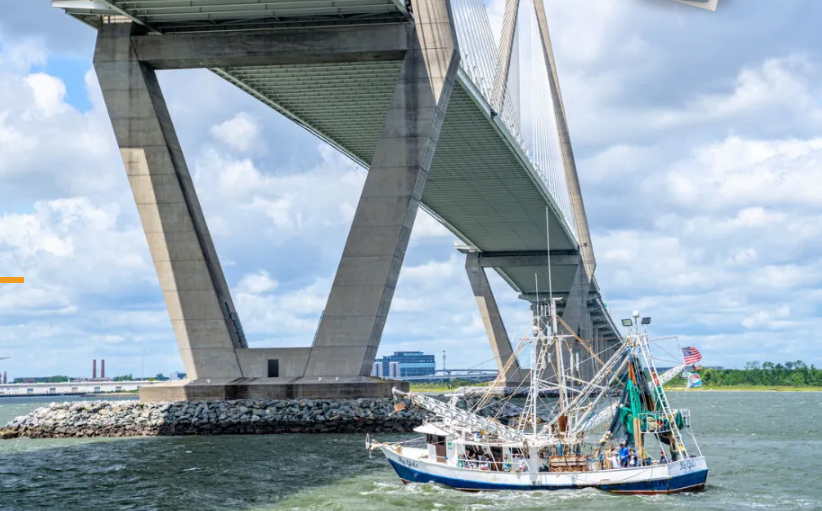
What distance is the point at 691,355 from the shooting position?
3584cm

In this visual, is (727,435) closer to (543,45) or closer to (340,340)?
(340,340)

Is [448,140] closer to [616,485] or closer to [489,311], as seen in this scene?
[616,485]

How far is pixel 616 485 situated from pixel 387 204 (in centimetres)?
1961

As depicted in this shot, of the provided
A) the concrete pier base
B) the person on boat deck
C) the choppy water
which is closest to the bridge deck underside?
the concrete pier base

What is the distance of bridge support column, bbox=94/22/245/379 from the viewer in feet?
158

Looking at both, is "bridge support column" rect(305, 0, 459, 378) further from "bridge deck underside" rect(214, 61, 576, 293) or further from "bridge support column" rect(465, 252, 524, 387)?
"bridge support column" rect(465, 252, 524, 387)

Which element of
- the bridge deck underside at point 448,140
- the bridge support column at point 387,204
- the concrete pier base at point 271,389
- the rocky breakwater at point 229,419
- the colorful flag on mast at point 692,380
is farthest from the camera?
the bridge deck underside at point 448,140

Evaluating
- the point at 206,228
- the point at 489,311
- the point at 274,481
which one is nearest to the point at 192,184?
the point at 206,228

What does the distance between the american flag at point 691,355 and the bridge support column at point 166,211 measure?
21021mm

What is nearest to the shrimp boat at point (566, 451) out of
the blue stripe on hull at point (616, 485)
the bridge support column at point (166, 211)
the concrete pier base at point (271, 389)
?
the blue stripe on hull at point (616, 485)

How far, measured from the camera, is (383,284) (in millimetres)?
46812

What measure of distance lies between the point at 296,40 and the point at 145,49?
697cm

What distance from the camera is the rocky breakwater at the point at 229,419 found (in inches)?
1747

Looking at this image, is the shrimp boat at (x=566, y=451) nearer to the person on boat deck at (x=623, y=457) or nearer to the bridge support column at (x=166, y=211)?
the person on boat deck at (x=623, y=457)
